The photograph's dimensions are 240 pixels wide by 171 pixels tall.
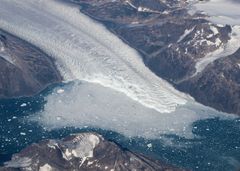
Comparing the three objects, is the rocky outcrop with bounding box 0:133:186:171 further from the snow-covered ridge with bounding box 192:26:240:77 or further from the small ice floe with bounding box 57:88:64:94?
the snow-covered ridge with bounding box 192:26:240:77

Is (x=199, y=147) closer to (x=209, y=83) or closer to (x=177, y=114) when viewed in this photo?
(x=177, y=114)

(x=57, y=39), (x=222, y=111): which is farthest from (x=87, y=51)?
(x=222, y=111)

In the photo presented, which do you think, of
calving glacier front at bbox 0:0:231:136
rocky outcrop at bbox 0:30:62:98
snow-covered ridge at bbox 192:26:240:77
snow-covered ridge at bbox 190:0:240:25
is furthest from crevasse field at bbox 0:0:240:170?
snow-covered ridge at bbox 190:0:240:25

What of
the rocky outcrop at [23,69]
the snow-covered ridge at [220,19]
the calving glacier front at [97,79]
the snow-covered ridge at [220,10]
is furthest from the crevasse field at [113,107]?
the snow-covered ridge at [220,10]

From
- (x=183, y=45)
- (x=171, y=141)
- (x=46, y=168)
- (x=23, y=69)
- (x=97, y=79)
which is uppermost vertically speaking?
(x=183, y=45)

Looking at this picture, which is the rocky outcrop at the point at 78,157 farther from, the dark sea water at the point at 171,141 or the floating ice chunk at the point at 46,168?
the dark sea water at the point at 171,141

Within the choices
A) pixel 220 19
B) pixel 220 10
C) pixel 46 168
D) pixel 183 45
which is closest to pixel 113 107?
pixel 183 45

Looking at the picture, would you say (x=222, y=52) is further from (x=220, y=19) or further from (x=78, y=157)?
(x=78, y=157)
